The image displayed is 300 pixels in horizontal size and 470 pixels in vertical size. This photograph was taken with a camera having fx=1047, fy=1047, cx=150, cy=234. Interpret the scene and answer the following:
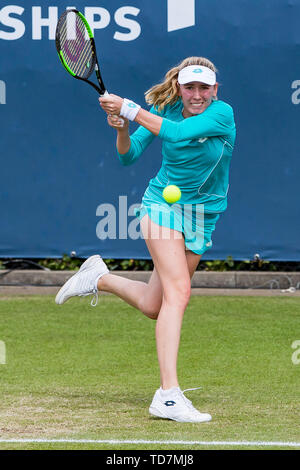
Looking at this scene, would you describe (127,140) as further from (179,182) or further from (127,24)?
(127,24)

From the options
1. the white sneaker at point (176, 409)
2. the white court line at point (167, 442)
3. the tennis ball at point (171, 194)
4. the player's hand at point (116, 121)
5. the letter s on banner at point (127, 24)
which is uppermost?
the letter s on banner at point (127, 24)

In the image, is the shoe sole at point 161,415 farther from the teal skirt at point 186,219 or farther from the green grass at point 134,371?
the teal skirt at point 186,219

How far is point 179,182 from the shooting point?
5000 millimetres

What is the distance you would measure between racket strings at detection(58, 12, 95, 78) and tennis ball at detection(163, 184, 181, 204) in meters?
0.89

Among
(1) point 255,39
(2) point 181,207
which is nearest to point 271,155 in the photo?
(1) point 255,39

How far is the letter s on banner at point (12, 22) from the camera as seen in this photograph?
870 centimetres

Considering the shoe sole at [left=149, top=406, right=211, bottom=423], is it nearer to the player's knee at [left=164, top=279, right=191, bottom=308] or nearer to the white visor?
the player's knee at [left=164, top=279, right=191, bottom=308]

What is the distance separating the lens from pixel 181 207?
4996mm

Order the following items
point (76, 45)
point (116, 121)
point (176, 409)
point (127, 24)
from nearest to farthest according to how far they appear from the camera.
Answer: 1. point (176, 409)
2. point (116, 121)
3. point (76, 45)
4. point (127, 24)

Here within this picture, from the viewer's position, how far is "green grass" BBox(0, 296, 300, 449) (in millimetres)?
4566

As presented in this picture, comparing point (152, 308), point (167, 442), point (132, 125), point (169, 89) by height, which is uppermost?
point (132, 125)

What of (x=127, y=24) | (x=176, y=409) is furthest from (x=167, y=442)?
(x=127, y=24)

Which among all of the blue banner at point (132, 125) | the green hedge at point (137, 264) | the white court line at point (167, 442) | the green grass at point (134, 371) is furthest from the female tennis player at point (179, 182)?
the green hedge at point (137, 264)

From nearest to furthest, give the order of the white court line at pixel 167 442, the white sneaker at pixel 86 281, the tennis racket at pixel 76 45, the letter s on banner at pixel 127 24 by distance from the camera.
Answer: the white court line at pixel 167 442 → the tennis racket at pixel 76 45 → the white sneaker at pixel 86 281 → the letter s on banner at pixel 127 24
